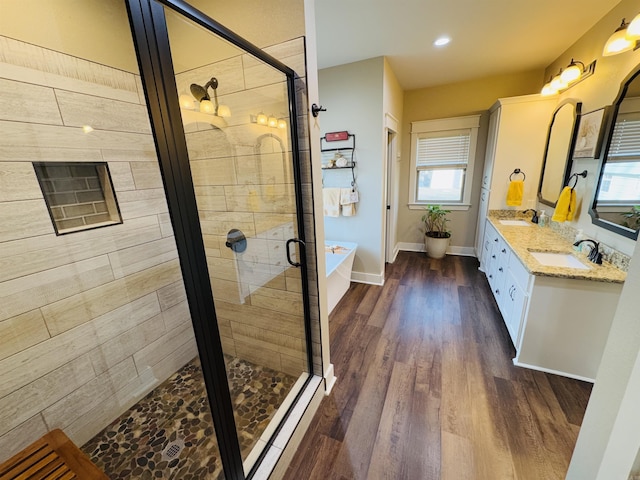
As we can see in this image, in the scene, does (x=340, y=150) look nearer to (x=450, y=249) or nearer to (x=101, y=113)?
(x=101, y=113)

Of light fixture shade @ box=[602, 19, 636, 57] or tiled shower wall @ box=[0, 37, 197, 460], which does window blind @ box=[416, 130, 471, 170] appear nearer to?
light fixture shade @ box=[602, 19, 636, 57]

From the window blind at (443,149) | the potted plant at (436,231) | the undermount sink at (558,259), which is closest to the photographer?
the undermount sink at (558,259)

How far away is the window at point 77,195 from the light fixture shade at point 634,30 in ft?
10.8

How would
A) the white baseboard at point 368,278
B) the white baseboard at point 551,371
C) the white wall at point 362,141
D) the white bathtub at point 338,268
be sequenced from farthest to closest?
the white baseboard at point 368,278
the white wall at point 362,141
the white bathtub at point 338,268
the white baseboard at point 551,371

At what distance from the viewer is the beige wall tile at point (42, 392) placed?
3.93 feet

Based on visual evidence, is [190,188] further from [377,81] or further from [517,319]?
[377,81]

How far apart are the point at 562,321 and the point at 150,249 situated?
2964mm

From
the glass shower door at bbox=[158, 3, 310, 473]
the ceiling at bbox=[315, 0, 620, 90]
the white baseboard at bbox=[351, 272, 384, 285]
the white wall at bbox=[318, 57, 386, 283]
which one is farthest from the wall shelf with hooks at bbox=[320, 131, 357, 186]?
the glass shower door at bbox=[158, 3, 310, 473]

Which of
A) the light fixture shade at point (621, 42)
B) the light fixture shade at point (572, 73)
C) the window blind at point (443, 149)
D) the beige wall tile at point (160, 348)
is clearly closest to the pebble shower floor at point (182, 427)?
the beige wall tile at point (160, 348)

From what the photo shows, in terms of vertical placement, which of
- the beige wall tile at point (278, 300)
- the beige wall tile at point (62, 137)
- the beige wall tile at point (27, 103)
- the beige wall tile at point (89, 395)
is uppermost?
the beige wall tile at point (27, 103)

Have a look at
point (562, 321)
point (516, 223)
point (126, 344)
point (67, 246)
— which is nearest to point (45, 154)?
point (67, 246)

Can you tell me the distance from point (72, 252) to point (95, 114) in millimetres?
795

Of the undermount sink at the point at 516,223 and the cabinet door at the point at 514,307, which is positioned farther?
the undermount sink at the point at 516,223

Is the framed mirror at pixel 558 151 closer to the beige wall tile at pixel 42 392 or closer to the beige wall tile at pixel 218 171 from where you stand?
the beige wall tile at pixel 218 171
